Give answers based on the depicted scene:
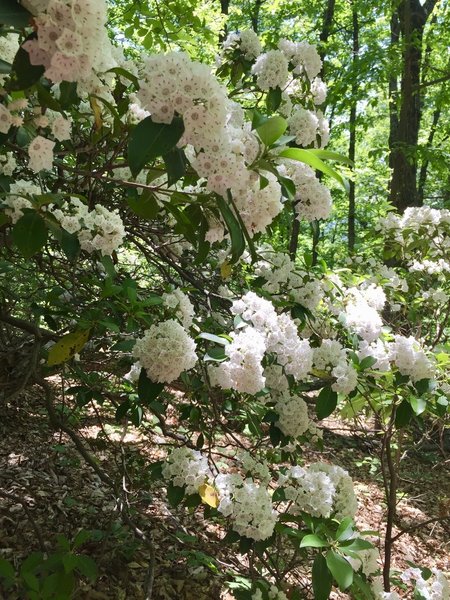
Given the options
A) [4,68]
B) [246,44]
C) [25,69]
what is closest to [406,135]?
[246,44]

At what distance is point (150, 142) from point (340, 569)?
4.18 feet

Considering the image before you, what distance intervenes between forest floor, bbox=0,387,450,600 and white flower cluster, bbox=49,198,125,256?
0.97 meters

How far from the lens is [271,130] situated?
1.34m

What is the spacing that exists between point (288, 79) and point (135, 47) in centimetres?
621

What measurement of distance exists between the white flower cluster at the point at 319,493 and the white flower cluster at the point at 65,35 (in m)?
1.61

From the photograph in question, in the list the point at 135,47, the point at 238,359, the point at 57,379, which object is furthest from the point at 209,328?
the point at 135,47

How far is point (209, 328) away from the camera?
2438 mm

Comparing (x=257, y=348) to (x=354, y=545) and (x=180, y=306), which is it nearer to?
(x=180, y=306)

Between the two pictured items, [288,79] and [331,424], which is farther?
[331,424]

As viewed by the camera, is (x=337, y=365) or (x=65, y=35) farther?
(x=337, y=365)

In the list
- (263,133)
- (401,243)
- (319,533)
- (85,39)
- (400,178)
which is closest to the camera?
(85,39)

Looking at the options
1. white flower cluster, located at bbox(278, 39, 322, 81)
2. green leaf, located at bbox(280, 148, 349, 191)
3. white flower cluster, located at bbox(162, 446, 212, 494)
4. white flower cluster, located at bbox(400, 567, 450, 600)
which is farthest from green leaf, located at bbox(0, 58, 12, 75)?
white flower cluster, located at bbox(400, 567, 450, 600)

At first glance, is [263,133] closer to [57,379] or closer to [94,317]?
[94,317]

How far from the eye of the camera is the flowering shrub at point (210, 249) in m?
1.16
